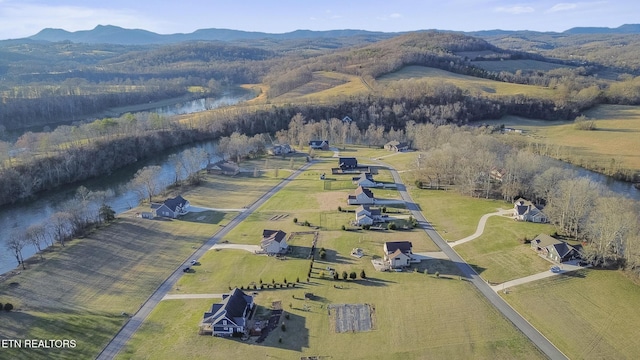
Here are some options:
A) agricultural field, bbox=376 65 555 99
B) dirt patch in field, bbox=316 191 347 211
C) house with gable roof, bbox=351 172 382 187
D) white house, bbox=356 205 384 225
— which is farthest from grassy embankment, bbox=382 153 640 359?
agricultural field, bbox=376 65 555 99

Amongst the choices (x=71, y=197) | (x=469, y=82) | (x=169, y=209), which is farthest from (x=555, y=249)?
(x=469, y=82)

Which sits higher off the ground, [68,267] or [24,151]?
[24,151]

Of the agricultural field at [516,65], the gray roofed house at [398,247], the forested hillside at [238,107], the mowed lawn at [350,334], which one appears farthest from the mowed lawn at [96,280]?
the agricultural field at [516,65]

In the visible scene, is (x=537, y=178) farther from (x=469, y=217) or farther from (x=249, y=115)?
(x=249, y=115)

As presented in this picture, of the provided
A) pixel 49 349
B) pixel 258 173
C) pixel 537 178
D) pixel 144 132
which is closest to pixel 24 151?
pixel 144 132

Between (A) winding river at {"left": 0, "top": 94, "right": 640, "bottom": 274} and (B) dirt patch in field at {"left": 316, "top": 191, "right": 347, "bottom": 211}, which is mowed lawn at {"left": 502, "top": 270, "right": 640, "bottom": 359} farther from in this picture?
(A) winding river at {"left": 0, "top": 94, "right": 640, "bottom": 274}

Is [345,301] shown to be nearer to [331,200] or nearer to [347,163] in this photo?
[331,200]
